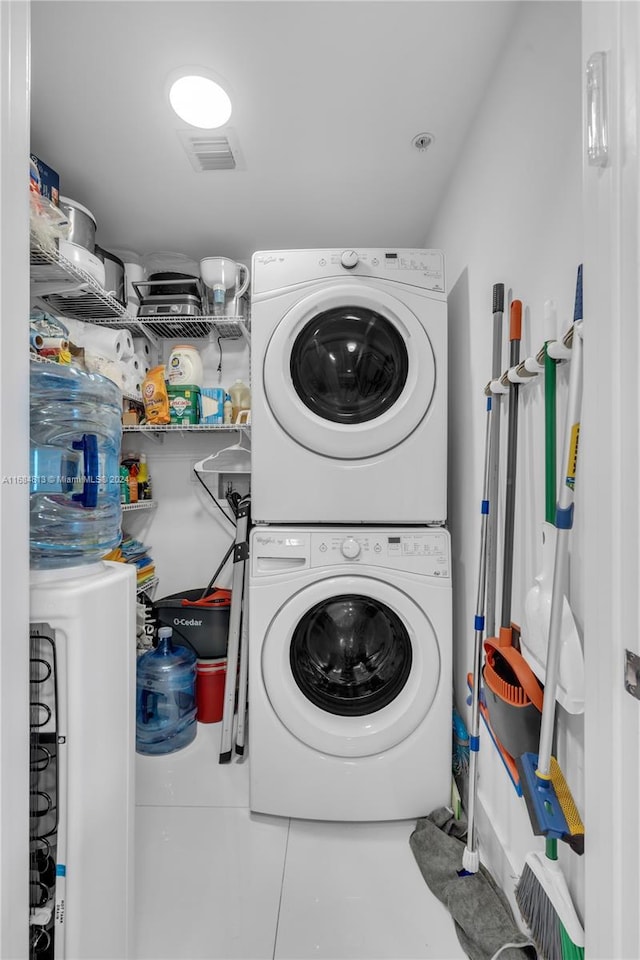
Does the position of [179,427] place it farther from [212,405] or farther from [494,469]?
[494,469]

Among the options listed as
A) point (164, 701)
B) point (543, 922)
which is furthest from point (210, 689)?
point (543, 922)

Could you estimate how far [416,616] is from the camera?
4.82 ft

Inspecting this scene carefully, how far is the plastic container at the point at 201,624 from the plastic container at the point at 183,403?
904mm

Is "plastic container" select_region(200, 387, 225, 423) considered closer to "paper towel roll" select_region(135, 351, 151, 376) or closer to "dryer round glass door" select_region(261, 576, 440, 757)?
"paper towel roll" select_region(135, 351, 151, 376)

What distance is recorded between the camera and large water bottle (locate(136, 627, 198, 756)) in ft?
6.24

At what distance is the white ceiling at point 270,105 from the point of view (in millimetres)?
1193

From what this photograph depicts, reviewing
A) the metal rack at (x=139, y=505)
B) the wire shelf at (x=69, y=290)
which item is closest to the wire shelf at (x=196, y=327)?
the wire shelf at (x=69, y=290)

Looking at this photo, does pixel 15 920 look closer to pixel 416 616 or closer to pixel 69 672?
pixel 69 672

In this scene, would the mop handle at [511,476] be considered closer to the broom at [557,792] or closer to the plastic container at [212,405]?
the broom at [557,792]

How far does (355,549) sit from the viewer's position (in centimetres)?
149

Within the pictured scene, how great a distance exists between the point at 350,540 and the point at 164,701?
1.19m

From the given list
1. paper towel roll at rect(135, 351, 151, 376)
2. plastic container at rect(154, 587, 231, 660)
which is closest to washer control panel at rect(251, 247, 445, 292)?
paper towel roll at rect(135, 351, 151, 376)

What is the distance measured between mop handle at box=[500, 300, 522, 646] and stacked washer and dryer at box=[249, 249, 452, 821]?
0.41m

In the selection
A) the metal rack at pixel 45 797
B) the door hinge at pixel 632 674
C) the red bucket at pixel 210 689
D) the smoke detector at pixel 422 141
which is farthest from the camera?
the red bucket at pixel 210 689
